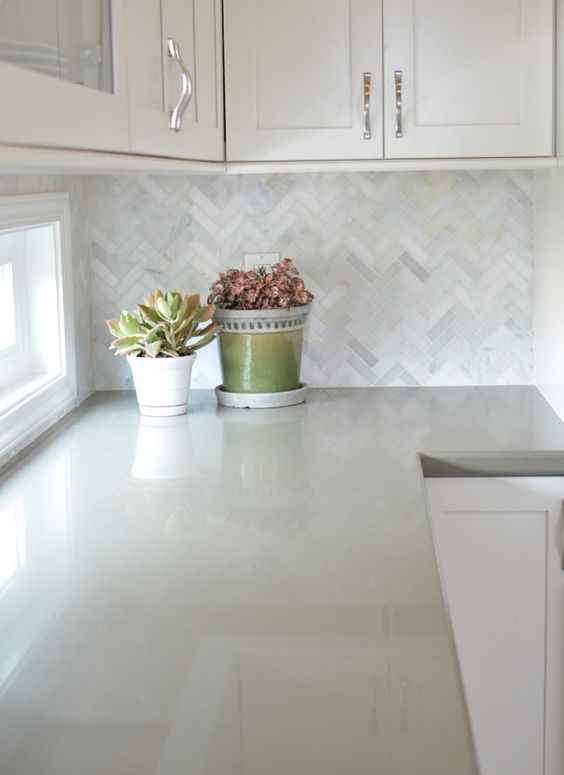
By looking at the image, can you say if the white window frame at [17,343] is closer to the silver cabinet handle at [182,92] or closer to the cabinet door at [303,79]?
the cabinet door at [303,79]

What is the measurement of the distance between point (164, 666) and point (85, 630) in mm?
154

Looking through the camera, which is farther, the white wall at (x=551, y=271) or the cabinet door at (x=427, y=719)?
the white wall at (x=551, y=271)

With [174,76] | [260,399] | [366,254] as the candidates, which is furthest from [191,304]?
[174,76]

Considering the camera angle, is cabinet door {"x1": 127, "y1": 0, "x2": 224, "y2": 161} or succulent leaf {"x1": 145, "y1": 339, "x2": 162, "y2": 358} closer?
cabinet door {"x1": 127, "y1": 0, "x2": 224, "y2": 161}

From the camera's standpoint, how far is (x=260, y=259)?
9.01ft

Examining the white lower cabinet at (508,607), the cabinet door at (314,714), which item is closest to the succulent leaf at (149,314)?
the white lower cabinet at (508,607)

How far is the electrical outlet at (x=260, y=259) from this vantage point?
9.00ft

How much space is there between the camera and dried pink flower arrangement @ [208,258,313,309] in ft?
8.30

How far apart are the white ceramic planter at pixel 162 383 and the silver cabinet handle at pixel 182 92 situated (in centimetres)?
69

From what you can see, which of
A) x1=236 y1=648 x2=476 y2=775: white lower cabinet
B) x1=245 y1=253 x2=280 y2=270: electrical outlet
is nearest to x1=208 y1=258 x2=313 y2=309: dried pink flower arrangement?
x1=245 y1=253 x2=280 y2=270: electrical outlet

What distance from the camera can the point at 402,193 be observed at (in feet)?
8.93

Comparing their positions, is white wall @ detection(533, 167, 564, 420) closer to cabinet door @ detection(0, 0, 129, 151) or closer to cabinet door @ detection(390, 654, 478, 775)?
cabinet door @ detection(0, 0, 129, 151)

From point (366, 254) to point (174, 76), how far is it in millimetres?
973

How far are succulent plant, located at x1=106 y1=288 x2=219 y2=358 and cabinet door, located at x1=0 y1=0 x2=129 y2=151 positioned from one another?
905 millimetres
